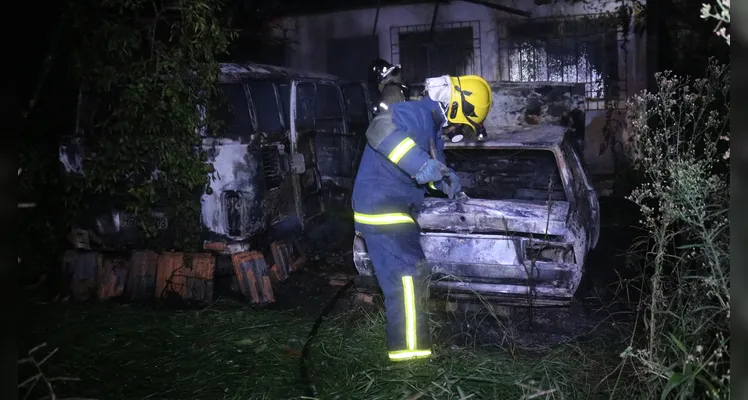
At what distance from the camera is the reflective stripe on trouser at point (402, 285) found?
353 cm

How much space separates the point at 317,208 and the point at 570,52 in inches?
222

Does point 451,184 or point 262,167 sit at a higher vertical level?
Answer: point 262,167

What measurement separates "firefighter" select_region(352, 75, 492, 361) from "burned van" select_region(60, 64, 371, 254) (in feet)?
5.90

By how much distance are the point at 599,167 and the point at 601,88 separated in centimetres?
126

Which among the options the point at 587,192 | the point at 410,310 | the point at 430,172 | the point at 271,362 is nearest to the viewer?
the point at 430,172

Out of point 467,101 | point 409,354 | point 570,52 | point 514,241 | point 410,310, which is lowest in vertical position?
point 409,354

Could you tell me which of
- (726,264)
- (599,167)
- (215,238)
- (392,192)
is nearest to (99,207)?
(215,238)

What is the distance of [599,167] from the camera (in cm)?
949

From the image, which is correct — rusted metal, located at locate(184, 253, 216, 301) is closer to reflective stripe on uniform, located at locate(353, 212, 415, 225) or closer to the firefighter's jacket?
the firefighter's jacket

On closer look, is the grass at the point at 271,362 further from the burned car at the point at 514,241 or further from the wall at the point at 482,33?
the wall at the point at 482,33

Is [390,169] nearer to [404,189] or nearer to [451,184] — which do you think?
[404,189]

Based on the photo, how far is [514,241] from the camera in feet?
13.3

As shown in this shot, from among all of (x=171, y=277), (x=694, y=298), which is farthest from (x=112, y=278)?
(x=694, y=298)

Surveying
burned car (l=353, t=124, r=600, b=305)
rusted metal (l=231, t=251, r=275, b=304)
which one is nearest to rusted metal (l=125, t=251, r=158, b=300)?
rusted metal (l=231, t=251, r=275, b=304)
